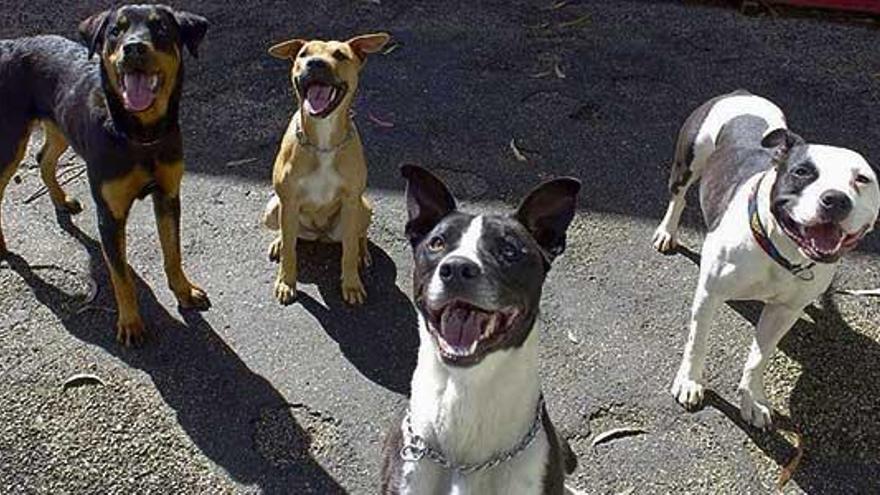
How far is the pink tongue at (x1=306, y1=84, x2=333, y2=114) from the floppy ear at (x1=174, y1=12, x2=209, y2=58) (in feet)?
1.62

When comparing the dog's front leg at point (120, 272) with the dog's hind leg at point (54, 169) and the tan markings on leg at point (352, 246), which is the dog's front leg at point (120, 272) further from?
the tan markings on leg at point (352, 246)

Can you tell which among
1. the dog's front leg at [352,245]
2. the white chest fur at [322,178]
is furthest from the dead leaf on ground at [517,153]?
the white chest fur at [322,178]

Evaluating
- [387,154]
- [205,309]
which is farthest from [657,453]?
[387,154]

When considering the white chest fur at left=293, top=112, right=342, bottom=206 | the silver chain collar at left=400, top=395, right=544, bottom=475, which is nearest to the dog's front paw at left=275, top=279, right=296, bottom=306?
the white chest fur at left=293, top=112, right=342, bottom=206

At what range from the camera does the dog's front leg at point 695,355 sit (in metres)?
4.02

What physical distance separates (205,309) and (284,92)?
7.15ft

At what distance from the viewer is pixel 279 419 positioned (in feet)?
13.4

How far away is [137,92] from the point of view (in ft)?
12.6

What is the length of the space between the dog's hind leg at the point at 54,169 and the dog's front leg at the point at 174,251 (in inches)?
30.7

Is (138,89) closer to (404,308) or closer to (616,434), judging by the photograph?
(404,308)

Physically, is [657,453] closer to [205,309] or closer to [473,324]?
[473,324]

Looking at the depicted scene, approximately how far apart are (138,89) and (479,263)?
185 centimetres

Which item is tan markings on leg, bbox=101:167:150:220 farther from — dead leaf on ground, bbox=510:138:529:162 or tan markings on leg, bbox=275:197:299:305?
dead leaf on ground, bbox=510:138:529:162

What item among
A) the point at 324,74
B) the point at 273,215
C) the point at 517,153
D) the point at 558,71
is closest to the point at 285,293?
the point at 273,215
